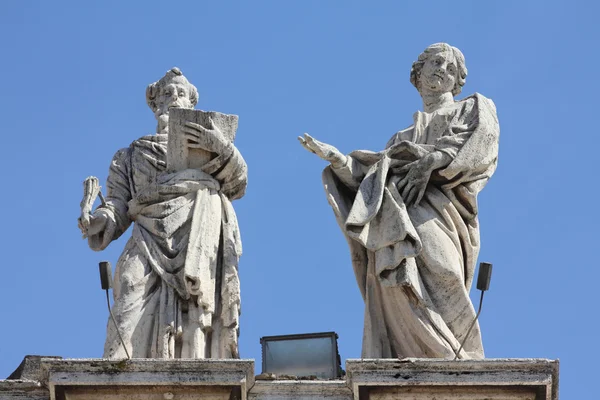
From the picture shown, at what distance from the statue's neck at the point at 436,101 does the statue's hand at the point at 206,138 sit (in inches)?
82.4

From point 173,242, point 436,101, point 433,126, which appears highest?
point 436,101

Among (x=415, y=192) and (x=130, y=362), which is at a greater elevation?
(x=415, y=192)

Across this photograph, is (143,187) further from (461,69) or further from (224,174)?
(461,69)

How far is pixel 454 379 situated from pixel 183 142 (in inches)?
145

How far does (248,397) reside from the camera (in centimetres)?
1603

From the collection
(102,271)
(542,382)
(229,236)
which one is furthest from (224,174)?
(542,382)

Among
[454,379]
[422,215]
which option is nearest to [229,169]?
[422,215]

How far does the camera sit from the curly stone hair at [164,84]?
18750 mm

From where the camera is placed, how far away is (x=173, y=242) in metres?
17.4

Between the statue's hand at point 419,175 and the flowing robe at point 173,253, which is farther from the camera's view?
the statue's hand at point 419,175

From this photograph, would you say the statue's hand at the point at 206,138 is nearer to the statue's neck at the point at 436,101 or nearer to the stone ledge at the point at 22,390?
the statue's neck at the point at 436,101

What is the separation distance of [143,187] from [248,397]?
9.25ft

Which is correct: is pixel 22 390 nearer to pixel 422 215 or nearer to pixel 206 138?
pixel 206 138

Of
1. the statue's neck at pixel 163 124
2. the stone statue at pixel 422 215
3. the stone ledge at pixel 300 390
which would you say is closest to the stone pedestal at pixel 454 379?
the stone ledge at pixel 300 390
